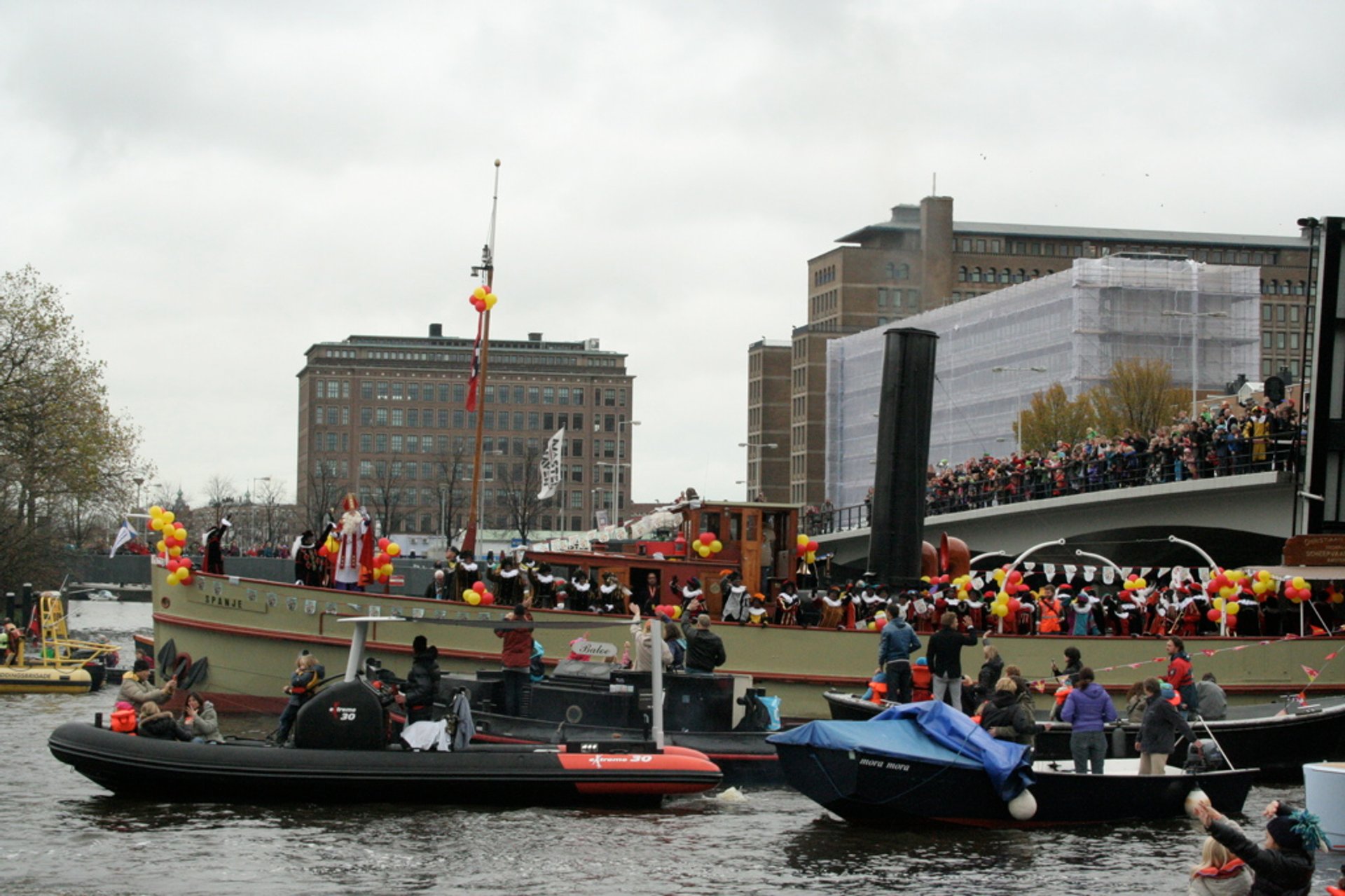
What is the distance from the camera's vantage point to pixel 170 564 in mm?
30047

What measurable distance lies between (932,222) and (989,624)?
10363 cm

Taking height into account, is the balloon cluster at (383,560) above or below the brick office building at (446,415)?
below

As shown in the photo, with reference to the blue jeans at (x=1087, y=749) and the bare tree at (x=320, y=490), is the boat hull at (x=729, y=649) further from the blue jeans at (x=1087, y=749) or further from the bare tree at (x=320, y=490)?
the bare tree at (x=320, y=490)

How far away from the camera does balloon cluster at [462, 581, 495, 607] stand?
92.8 feet

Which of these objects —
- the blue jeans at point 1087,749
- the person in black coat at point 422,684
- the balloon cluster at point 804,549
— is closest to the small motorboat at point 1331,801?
the blue jeans at point 1087,749

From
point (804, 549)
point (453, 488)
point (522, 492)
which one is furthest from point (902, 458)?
point (453, 488)

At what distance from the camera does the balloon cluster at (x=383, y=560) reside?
29359 millimetres

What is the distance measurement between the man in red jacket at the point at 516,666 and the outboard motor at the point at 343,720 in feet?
10.8

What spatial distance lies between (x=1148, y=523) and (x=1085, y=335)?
37.5 meters

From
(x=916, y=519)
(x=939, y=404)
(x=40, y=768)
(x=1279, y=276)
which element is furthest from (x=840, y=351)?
(x=40, y=768)

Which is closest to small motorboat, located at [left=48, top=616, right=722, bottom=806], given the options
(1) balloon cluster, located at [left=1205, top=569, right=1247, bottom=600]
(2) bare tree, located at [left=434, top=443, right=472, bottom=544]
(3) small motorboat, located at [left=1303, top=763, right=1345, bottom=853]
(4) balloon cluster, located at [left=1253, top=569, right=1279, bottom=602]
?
(3) small motorboat, located at [left=1303, top=763, right=1345, bottom=853]

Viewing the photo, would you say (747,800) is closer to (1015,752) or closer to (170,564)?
(1015,752)

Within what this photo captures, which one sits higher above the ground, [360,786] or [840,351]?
[840,351]

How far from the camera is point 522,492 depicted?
5133 inches
